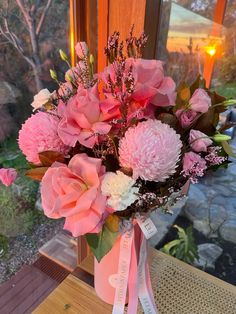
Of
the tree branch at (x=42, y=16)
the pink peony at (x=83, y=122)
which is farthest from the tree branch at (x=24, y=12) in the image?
the pink peony at (x=83, y=122)

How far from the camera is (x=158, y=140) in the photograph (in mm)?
452

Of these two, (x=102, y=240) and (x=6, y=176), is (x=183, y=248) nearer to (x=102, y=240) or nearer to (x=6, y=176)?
(x=102, y=240)

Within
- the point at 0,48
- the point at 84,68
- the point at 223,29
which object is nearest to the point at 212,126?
the point at 84,68

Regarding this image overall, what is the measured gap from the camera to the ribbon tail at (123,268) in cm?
61

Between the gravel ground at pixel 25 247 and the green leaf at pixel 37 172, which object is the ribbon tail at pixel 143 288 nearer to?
the green leaf at pixel 37 172

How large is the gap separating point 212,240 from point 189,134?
4.21ft

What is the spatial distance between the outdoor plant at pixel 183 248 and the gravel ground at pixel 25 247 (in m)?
0.61

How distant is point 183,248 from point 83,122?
1211 mm

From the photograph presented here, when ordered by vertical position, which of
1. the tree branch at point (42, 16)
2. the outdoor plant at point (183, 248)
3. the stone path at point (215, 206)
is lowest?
the outdoor plant at point (183, 248)

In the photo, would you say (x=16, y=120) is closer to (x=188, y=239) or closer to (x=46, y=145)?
(x=46, y=145)

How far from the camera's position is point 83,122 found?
1.62 feet

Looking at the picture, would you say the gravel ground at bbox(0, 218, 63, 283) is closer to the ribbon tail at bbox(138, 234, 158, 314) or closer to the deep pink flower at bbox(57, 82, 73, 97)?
the ribbon tail at bbox(138, 234, 158, 314)

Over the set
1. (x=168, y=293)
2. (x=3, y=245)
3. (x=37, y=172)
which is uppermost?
(x=37, y=172)

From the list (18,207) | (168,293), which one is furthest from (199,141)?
(18,207)
